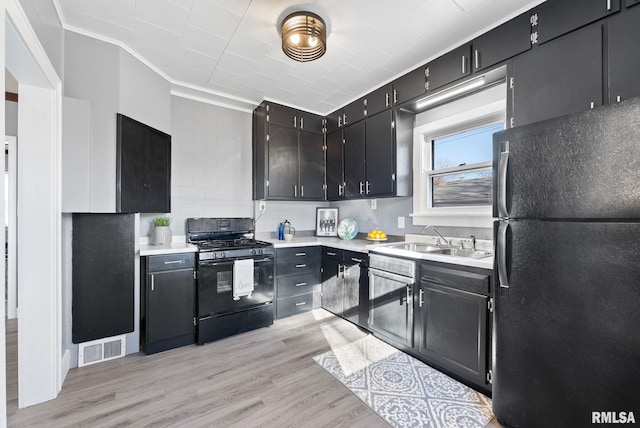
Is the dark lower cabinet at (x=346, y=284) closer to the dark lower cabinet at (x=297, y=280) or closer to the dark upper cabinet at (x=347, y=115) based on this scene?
the dark lower cabinet at (x=297, y=280)

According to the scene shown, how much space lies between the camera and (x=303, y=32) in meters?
1.92

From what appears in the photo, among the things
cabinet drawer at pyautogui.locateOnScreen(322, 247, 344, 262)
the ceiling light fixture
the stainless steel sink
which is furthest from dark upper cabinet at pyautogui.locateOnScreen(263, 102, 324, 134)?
the stainless steel sink

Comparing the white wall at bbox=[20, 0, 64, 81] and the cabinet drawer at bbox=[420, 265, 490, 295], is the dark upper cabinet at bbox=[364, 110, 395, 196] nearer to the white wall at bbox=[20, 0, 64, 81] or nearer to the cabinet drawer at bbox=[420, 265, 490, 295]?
the cabinet drawer at bbox=[420, 265, 490, 295]

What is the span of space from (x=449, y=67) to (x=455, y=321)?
211 centimetres

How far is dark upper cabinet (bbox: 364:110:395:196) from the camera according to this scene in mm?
2949

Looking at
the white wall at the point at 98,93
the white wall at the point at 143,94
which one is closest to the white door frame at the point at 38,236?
the white wall at the point at 98,93

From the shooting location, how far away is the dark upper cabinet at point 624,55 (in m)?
1.48

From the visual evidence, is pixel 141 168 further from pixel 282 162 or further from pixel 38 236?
pixel 282 162

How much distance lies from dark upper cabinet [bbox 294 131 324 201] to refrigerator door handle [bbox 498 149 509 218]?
247 cm

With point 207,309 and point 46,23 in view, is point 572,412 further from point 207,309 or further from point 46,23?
point 46,23

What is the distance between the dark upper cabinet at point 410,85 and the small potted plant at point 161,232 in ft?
8.91

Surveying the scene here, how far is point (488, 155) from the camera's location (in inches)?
98.2

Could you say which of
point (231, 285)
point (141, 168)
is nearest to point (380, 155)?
point (231, 285)

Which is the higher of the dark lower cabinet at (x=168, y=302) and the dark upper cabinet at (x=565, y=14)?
the dark upper cabinet at (x=565, y=14)
